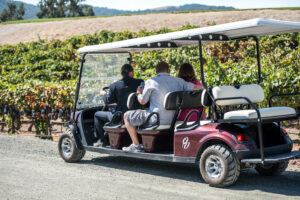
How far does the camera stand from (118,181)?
6.11m

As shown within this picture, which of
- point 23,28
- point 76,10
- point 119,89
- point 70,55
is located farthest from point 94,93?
point 76,10

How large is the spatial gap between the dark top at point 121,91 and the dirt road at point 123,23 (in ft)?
103

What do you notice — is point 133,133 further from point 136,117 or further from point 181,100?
point 181,100

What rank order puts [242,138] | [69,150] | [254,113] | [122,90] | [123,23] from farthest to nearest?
[123,23] → [69,150] → [122,90] → [242,138] → [254,113]

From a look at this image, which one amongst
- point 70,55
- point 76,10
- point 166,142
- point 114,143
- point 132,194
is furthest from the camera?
point 76,10

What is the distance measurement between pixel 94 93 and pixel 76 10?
99642mm

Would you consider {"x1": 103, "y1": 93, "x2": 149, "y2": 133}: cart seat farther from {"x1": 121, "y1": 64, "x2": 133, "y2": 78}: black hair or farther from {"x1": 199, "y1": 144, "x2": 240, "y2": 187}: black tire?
{"x1": 199, "y1": 144, "x2": 240, "y2": 187}: black tire

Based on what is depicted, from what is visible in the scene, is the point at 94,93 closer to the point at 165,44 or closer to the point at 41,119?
the point at 165,44

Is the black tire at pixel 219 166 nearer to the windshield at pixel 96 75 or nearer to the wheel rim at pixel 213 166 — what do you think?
the wheel rim at pixel 213 166

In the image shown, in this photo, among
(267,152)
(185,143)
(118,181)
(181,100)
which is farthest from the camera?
(181,100)

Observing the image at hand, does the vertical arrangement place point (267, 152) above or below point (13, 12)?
below

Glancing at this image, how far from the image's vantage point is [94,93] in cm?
815

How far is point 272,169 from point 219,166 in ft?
3.74

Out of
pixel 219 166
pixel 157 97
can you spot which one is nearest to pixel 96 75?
pixel 157 97
